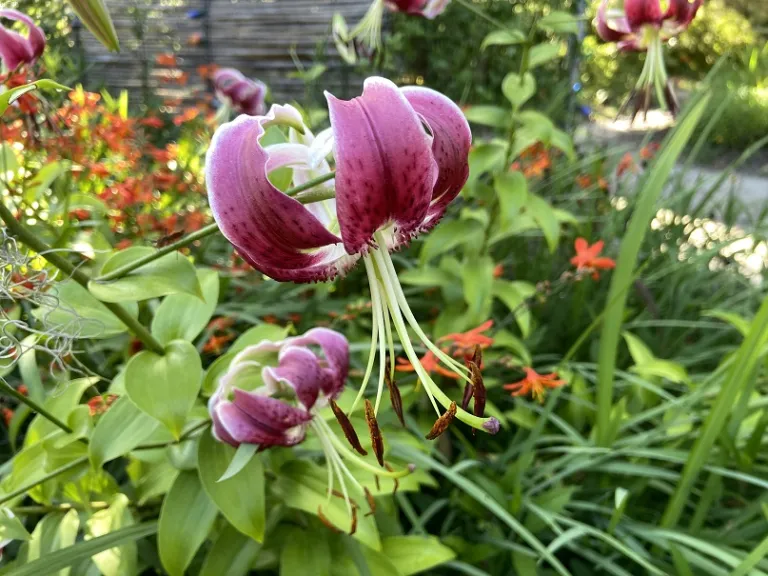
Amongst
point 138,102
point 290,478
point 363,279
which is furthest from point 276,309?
point 138,102

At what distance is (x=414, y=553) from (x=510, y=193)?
57 centimetres

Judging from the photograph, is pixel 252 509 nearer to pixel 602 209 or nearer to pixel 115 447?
pixel 115 447

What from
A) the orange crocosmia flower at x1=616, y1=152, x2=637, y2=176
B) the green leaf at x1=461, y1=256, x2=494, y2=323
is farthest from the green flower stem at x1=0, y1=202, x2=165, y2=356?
the orange crocosmia flower at x1=616, y1=152, x2=637, y2=176

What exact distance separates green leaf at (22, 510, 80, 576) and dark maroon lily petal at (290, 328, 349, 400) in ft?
0.96

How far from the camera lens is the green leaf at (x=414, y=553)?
65 cm

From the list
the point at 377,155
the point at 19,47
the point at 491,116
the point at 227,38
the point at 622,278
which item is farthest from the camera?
the point at 227,38

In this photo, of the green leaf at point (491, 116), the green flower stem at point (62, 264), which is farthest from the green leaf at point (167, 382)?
the green leaf at point (491, 116)

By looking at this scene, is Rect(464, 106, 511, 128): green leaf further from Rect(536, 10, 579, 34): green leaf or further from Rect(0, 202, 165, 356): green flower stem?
Rect(0, 202, 165, 356): green flower stem

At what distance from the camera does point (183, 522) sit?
55 centimetres

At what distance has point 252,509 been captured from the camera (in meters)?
0.53

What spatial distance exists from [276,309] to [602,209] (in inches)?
40.7

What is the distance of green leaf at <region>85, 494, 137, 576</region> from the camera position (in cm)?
57

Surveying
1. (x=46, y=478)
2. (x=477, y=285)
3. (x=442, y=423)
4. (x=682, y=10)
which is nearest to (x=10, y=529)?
(x=46, y=478)

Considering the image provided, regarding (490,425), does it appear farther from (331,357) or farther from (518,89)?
(518,89)
